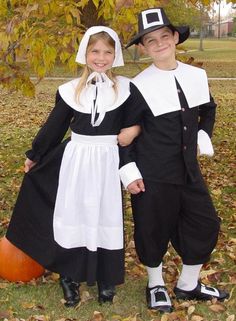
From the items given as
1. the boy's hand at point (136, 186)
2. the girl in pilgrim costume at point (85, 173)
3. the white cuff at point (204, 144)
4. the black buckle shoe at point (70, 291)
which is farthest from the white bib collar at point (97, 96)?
the black buckle shoe at point (70, 291)

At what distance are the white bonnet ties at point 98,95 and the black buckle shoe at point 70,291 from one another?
1192 millimetres

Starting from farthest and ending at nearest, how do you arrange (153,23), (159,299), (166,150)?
1. (159,299)
2. (166,150)
3. (153,23)

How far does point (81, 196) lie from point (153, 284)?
2.70ft

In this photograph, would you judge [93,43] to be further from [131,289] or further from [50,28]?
[131,289]

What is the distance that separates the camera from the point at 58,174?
12.2ft

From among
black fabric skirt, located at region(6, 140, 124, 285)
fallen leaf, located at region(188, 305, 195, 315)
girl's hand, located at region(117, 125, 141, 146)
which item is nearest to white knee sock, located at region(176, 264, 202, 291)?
fallen leaf, located at region(188, 305, 195, 315)

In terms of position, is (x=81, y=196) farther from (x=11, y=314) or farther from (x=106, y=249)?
(x=11, y=314)

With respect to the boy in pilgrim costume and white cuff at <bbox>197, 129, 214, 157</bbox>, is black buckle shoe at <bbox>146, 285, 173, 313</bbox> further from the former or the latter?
white cuff at <bbox>197, 129, 214, 157</bbox>

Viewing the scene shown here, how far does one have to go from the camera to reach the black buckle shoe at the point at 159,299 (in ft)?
12.3

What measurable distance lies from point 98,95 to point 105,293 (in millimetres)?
1396

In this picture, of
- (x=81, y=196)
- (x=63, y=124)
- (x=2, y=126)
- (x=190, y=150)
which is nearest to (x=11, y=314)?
(x=81, y=196)

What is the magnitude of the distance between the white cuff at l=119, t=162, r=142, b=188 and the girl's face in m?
0.63


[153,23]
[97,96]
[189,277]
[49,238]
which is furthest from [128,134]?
[189,277]

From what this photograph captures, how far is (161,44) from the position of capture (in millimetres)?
3369
